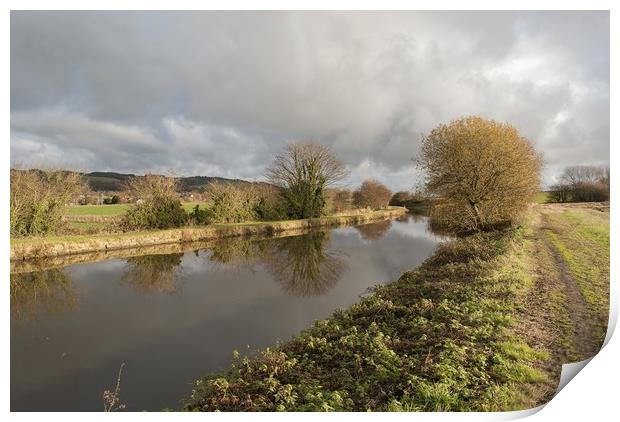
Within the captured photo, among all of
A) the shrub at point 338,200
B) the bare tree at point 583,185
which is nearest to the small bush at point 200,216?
the shrub at point 338,200

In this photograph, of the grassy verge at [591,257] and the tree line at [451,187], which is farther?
the tree line at [451,187]

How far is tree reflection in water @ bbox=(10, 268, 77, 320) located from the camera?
9.82m

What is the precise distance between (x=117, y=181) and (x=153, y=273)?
12.9m

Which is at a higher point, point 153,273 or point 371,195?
point 371,195

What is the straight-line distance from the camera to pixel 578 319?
23.0 ft

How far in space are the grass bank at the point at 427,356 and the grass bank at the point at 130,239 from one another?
14578 millimetres

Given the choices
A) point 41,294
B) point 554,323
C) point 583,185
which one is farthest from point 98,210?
point 583,185

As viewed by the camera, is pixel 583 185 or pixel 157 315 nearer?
pixel 157 315

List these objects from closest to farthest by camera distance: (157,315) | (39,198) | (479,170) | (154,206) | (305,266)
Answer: (157,315)
(305,266)
(39,198)
(479,170)
(154,206)

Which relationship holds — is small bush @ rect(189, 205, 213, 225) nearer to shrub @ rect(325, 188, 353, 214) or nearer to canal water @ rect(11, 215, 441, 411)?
canal water @ rect(11, 215, 441, 411)

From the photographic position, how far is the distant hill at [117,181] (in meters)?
22.2

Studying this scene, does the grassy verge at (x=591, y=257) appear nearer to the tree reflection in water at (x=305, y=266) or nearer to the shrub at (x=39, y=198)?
the tree reflection in water at (x=305, y=266)

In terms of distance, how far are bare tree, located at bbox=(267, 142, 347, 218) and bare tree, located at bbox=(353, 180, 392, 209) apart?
1644 cm

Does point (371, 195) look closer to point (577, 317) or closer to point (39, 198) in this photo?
point (39, 198)
